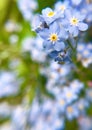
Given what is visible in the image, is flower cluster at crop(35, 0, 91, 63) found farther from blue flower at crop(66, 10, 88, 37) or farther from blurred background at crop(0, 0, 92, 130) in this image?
blurred background at crop(0, 0, 92, 130)

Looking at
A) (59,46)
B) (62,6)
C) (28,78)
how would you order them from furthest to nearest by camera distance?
(28,78)
(62,6)
(59,46)

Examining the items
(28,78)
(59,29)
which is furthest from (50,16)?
(28,78)

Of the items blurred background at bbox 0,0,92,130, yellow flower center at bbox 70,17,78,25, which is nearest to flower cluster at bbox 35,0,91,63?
yellow flower center at bbox 70,17,78,25

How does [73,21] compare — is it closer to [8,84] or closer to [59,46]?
[59,46]

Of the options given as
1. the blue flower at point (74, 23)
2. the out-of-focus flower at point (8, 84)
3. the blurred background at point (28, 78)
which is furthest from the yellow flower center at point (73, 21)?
the out-of-focus flower at point (8, 84)

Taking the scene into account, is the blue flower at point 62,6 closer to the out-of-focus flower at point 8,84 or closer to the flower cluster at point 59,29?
the flower cluster at point 59,29

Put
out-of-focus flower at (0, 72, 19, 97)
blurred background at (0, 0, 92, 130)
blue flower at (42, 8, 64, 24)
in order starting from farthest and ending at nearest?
out-of-focus flower at (0, 72, 19, 97)
blurred background at (0, 0, 92, 130)
blue flower at (42, 8, 64, 24)

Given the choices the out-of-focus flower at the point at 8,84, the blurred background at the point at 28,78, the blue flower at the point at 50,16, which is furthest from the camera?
the out-of-focus flower at the point at 8,84

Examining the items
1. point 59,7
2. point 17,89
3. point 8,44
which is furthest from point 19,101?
point 59,7

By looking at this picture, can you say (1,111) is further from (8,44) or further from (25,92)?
(8,44)
